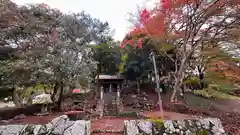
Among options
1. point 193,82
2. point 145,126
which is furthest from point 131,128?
point 193,82

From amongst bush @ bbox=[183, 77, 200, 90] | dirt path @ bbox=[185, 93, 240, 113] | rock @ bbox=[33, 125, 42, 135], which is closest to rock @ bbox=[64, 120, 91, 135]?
rock @ bbox=[33, 125, 42, 135]

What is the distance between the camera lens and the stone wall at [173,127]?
3.75 metres

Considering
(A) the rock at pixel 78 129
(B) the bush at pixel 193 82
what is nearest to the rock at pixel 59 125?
(A) the rock at pixel 78 129

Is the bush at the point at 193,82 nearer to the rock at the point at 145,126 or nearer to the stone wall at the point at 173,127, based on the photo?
the stone wall at the point at 173,127

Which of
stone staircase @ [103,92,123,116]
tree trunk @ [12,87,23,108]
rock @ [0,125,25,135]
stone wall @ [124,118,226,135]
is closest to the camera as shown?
rock @ [0,125,25,135]

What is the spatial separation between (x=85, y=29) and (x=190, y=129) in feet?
39.1

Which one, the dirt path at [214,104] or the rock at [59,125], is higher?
the rock at [59,125]

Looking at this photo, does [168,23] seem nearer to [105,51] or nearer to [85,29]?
[85,29]

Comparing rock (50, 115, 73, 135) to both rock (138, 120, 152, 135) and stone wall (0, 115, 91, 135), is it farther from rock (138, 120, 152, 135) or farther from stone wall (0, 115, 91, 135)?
rock (138, 120, 152, 135)

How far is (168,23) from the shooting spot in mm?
10656

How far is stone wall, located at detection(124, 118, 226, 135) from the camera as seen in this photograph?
12.3 ft

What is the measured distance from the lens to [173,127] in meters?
3.80

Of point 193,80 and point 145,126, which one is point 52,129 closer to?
point 145,126

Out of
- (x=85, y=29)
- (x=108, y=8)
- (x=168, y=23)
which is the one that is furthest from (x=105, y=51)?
(x=168, y=23)
